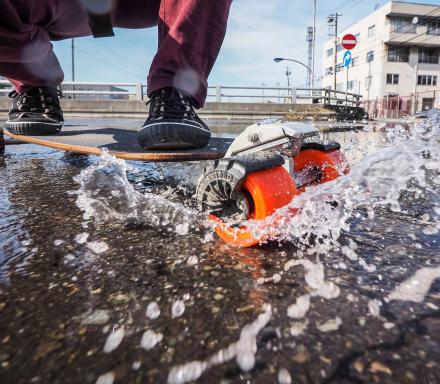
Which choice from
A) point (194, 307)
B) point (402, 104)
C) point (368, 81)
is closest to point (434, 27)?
point (368, 81)

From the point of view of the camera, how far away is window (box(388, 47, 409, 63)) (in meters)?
35.0

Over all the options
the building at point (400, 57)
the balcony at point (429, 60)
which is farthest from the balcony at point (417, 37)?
the balcony at point (429, 60)

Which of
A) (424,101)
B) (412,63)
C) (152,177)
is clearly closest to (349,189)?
(152,177)

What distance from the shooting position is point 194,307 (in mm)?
680

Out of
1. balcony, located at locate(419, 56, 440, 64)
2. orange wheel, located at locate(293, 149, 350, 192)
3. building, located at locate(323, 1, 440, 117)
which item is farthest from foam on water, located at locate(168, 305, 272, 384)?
balcony, located at locate(419, 56, 440, 64)

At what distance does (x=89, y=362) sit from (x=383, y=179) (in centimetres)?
100

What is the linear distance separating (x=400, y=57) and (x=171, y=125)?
134 feet

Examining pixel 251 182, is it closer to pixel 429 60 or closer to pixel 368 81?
pixel 368 81

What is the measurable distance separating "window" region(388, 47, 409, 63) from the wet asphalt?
40.2 metres

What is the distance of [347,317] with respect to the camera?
2.11 ft

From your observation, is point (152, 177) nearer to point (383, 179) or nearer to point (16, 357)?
point (383, 179)

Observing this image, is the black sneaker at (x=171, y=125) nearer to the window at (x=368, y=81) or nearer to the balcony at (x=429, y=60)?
the window at (x=368, y=81)

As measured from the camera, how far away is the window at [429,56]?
35.7 meters

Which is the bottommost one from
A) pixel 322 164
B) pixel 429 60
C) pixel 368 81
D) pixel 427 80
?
pixel 322 164
